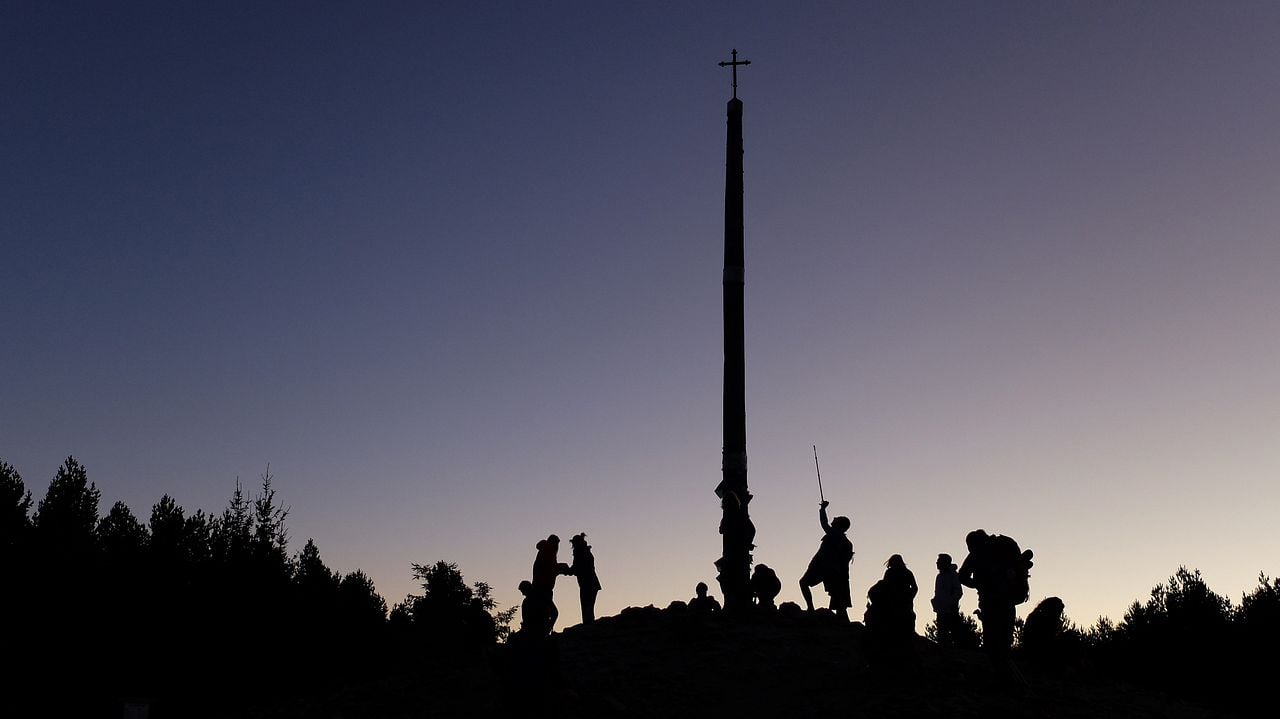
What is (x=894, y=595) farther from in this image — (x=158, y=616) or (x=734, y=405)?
(x=158, y=616)

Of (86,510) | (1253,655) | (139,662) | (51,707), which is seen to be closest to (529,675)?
(51,707)

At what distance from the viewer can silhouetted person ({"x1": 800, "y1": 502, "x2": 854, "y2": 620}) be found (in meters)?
21.4

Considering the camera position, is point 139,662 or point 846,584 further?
point 139,662

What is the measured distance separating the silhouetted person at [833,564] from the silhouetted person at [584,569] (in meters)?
4.31

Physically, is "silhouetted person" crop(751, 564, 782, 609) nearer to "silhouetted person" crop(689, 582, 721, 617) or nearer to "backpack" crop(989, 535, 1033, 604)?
"silhouetted person" crop(689, 582, 721, 617)

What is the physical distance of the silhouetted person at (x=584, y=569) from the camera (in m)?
21.7

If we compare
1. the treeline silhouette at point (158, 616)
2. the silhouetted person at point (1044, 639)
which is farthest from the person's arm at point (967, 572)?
the treeline silhouette at point (158, 616)

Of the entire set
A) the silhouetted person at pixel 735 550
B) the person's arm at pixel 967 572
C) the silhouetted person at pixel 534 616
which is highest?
the silhouetted person at pixel 735 550

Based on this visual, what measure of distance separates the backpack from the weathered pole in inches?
292

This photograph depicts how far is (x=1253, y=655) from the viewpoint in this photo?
126 feet

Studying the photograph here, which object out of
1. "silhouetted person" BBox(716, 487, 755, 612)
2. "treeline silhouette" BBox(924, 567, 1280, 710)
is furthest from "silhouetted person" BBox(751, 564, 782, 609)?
"treeline silhouette" BBox(924, 567, 1280, 710)

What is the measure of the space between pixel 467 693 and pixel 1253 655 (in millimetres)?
32394

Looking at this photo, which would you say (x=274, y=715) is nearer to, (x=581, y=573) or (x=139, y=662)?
(x=581, y=573)

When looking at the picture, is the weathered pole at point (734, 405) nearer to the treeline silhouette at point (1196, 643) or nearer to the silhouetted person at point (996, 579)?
the silhouetted person at point (996, 579)
